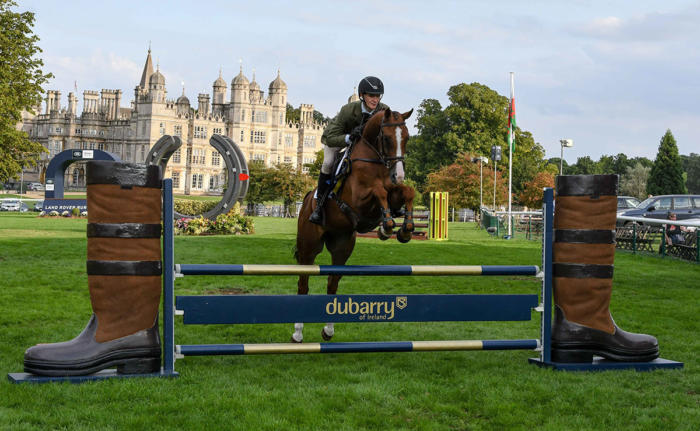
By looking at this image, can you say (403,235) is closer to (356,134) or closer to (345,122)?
(356,134)

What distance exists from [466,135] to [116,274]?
70922 mm

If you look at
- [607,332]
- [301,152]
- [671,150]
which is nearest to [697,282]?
[607,332]

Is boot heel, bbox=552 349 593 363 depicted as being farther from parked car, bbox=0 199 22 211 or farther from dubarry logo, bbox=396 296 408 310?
parked car, bbox=0 199 22 211

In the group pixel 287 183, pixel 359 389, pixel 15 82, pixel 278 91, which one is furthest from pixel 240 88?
pixel 359 389

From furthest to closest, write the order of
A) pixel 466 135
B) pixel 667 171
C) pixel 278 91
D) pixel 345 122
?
1. pixel 278 91
2. pixel 667 171
3. pixel 466 135
4. pixel 345 122

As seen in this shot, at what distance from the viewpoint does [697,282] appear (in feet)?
50.1

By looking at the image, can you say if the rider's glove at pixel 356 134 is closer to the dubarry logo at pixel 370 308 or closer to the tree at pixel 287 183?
the dubarry logo at pixel 370 308

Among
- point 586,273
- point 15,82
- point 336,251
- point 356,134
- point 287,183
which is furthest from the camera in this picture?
point 287,183

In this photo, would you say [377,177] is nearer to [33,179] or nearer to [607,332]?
[607,332]

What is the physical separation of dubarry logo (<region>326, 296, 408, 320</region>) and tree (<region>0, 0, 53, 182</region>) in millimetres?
16843

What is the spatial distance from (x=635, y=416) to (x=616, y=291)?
8.59 m

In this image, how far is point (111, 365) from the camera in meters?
5.83

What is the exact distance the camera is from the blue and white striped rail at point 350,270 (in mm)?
6074

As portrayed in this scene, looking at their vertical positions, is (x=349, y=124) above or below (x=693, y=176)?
below
